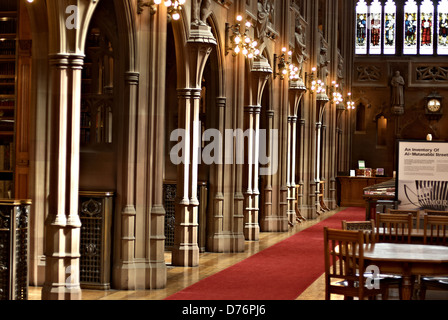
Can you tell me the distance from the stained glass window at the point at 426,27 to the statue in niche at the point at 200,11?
23.4m

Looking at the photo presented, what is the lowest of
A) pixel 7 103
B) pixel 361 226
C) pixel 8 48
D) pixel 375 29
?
Result: pixel 361 226

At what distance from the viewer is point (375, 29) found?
35062 millimetres

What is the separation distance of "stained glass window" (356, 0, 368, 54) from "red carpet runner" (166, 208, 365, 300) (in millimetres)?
19628

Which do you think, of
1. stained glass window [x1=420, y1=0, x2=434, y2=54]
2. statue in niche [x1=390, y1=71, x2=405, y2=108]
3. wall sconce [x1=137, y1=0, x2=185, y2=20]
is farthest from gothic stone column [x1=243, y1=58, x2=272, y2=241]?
stained glass window [x1=420, y1=0, x2=434, y2=54]

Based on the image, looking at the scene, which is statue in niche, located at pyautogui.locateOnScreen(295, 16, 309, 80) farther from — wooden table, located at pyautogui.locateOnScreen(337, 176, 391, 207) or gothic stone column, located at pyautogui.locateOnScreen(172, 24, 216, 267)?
wooden table, located at pyautogui.locateOnScreen(337, 176, 391, 207)

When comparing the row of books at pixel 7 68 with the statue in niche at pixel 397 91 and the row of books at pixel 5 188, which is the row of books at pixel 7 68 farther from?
the statue in niche at pixel 397 91

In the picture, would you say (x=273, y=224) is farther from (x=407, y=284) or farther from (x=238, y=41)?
(x=407, y=284)

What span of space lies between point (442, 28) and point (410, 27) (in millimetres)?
1393

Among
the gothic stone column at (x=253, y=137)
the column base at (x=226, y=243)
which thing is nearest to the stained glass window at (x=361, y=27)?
the gothic stone column at (x=253, y=137)

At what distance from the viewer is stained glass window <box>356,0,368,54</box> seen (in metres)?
35.1

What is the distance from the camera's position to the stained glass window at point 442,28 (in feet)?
114

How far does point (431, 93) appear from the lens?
111 ft

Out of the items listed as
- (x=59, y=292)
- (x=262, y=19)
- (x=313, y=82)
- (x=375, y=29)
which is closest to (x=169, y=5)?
(x=59, y=292)

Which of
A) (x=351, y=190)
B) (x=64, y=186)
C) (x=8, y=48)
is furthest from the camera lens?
(x=351, y=190)
